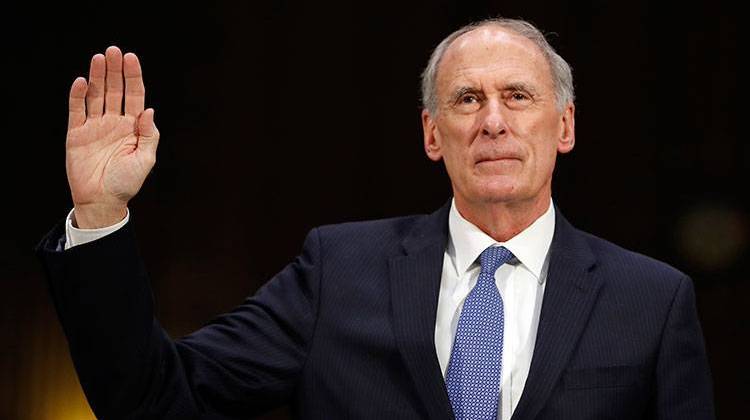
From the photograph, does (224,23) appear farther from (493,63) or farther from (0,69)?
(493,63)

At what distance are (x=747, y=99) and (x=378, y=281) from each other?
141 centimetres

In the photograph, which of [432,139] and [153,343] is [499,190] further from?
[153,343]

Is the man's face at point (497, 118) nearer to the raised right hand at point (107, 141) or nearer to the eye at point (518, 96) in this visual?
the eye at point (518, 96)

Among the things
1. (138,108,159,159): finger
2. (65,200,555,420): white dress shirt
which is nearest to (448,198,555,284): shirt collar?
(65,200,555,420): white dress shirt

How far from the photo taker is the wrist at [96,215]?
4.67ft

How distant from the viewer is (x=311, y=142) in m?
2.89

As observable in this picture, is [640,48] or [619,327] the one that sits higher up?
[640,48]

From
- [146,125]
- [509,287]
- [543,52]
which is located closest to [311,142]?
[543,52]

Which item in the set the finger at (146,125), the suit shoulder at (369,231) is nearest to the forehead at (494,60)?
the suit shoulder at (369,231)

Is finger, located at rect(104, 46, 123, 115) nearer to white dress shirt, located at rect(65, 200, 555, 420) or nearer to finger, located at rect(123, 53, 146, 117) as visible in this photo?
finger, located at rect(123, 53, 146, 117)

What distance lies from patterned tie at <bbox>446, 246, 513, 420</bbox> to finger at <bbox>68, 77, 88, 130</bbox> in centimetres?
59

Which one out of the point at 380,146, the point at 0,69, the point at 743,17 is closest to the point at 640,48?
the point at 743,17

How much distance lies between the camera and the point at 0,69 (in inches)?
110

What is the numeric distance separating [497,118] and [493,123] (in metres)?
0.01
